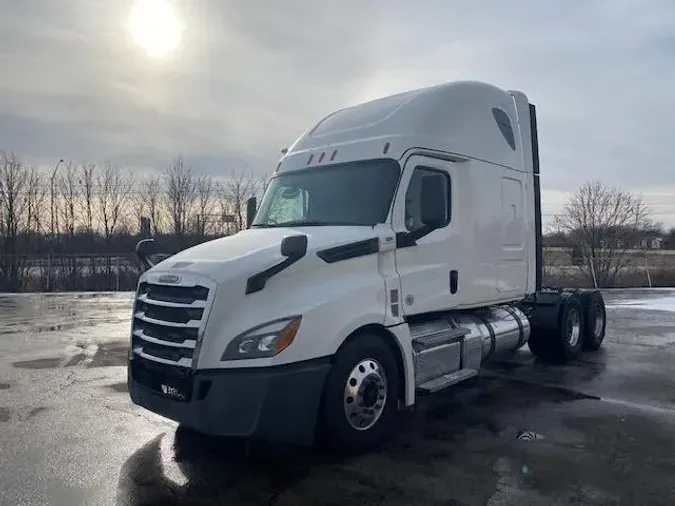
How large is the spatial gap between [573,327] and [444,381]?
15.9ft

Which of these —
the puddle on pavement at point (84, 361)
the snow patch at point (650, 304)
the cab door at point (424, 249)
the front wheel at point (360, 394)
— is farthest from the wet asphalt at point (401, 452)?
the snow patch at point (650, 304)

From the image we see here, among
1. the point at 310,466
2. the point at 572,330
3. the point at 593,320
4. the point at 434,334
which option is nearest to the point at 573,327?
the point at 572,330

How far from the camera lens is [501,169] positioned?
7746 mm

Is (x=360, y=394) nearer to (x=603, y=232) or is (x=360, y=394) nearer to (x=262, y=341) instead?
(x=262, y=341)

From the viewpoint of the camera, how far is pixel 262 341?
457 cm

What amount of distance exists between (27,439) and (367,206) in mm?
4232

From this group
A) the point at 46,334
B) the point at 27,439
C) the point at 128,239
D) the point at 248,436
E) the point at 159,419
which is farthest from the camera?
the point at 128,239

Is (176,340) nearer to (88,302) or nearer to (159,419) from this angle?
(159,419)

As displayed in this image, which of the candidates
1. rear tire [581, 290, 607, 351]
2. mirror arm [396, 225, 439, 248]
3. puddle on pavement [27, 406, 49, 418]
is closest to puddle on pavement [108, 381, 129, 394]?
puddle on pavement [27, 406, 49, 418]

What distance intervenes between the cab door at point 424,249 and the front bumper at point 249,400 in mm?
1604

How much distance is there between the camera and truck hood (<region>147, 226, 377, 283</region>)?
4.78m

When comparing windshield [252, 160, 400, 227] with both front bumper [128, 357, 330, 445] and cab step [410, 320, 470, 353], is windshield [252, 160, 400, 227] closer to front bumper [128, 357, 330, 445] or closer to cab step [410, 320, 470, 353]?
cab step [410, 320, 470, 353]

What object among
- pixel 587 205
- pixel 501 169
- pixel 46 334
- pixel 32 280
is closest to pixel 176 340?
pixel 501 169

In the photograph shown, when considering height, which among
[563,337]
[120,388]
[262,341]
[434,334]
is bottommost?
[120,388]
